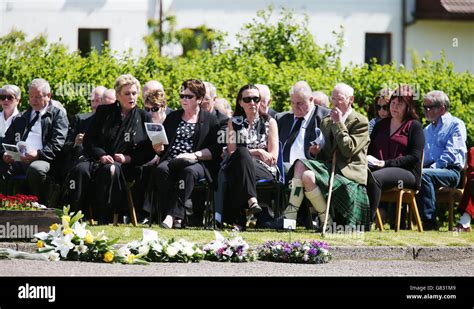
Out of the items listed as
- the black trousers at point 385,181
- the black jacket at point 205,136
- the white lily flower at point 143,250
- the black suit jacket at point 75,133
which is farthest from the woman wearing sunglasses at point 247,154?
the white lily flower at point 143,250

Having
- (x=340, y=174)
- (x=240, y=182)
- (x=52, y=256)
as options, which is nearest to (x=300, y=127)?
(x=340, y=174)

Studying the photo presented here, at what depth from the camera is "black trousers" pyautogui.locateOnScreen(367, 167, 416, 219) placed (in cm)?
1573

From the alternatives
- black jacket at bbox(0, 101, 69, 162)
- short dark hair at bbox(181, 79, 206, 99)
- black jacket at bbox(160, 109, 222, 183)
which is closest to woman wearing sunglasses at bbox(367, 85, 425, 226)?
black jacket at bbox(160, 109, 222, 183)

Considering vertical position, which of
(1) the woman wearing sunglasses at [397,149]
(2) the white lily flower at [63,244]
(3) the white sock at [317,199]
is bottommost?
(2) the white lily flower at [63,244]

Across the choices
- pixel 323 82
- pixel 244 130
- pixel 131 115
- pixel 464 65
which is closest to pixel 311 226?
pixel 244 130

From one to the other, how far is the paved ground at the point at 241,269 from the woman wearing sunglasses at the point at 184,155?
2.65 metres

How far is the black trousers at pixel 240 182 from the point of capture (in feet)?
50.0

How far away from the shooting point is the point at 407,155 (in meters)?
16.2

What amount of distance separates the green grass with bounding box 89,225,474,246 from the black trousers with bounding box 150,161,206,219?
30 cm

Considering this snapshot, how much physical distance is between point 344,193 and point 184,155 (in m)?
2.06

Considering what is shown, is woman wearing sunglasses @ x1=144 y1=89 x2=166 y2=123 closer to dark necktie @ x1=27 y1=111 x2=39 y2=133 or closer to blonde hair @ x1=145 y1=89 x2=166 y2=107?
blonde hair @ x1=145 y1=89 x2=166 y2=107

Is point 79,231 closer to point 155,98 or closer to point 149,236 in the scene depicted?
point 149,236

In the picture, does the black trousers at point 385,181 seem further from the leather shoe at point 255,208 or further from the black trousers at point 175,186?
the black trousers at point 175,186

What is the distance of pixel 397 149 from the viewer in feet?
53.8
